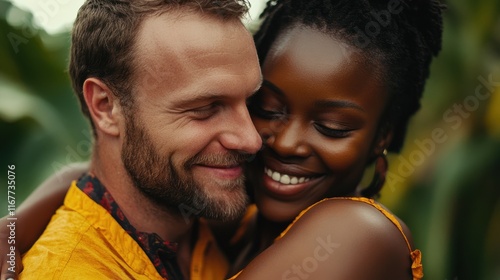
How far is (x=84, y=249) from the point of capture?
1.71 metres

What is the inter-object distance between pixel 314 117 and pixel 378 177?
1.47 feet

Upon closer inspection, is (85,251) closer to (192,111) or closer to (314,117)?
(192,111)

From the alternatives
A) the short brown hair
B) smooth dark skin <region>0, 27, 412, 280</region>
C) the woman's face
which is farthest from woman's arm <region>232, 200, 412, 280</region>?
the short brown hair

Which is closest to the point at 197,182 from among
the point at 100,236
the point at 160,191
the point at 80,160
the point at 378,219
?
the point at 160,191

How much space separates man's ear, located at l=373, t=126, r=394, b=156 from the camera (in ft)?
6.59

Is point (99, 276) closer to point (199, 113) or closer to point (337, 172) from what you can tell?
point (199, 113)

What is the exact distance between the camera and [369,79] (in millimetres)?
1878

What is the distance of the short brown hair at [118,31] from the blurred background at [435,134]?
0.99 metres

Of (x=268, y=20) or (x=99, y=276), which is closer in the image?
(x=99, y=276)

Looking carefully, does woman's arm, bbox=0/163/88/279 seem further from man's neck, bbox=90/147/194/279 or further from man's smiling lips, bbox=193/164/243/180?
man's smiling lips, bbox=193/164/243/180

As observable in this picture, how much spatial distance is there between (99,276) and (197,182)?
42cm

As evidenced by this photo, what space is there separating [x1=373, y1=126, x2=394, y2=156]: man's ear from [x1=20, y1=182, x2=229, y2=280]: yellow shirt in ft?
2.63

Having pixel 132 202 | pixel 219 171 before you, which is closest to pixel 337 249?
pixel 219 171

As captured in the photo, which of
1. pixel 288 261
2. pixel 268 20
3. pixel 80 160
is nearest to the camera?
pixel 288 261
